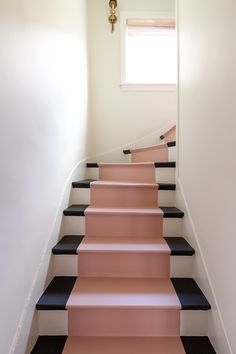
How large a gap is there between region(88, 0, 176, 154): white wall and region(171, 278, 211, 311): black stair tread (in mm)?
2052

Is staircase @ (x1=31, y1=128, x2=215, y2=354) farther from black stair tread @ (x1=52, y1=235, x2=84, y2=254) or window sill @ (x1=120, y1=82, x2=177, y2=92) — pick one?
window sill @ (x1=120, y1=82, x2=177, y2=92)

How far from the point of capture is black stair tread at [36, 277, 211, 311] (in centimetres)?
146

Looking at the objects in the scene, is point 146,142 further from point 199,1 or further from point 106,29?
point 199,1

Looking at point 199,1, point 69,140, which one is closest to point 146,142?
point 69,140

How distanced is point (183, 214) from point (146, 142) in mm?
1617

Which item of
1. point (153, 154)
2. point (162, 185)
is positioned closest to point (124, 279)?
point (162, 185)

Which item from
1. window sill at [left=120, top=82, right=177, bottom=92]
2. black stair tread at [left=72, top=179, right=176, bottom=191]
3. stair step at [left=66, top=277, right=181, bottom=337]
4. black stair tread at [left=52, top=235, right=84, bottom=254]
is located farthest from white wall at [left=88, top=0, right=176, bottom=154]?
stair step at [left=66, top=277, right=181, bottom=337]

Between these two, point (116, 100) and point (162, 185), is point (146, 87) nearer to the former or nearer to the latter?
point (116, 100)

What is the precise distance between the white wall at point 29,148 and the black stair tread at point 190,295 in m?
0.78

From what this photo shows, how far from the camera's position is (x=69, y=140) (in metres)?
2.28

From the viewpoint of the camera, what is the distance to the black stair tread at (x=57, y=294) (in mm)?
1466

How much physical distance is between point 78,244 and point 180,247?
662mm

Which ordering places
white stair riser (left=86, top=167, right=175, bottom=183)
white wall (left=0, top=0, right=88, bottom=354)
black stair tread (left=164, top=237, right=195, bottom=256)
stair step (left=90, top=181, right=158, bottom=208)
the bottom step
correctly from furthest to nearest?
white stair riser (left=86, top=167, right=175, bottom=183) → stair step (left=90, top=181, right=158, bottom=208) → black stair tread (left=164, top=237, right=195, bottom=256) → the bottom step → white wall (left=0, top=0, right=88, bottom=354)

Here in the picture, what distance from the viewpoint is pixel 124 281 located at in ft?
5.64
